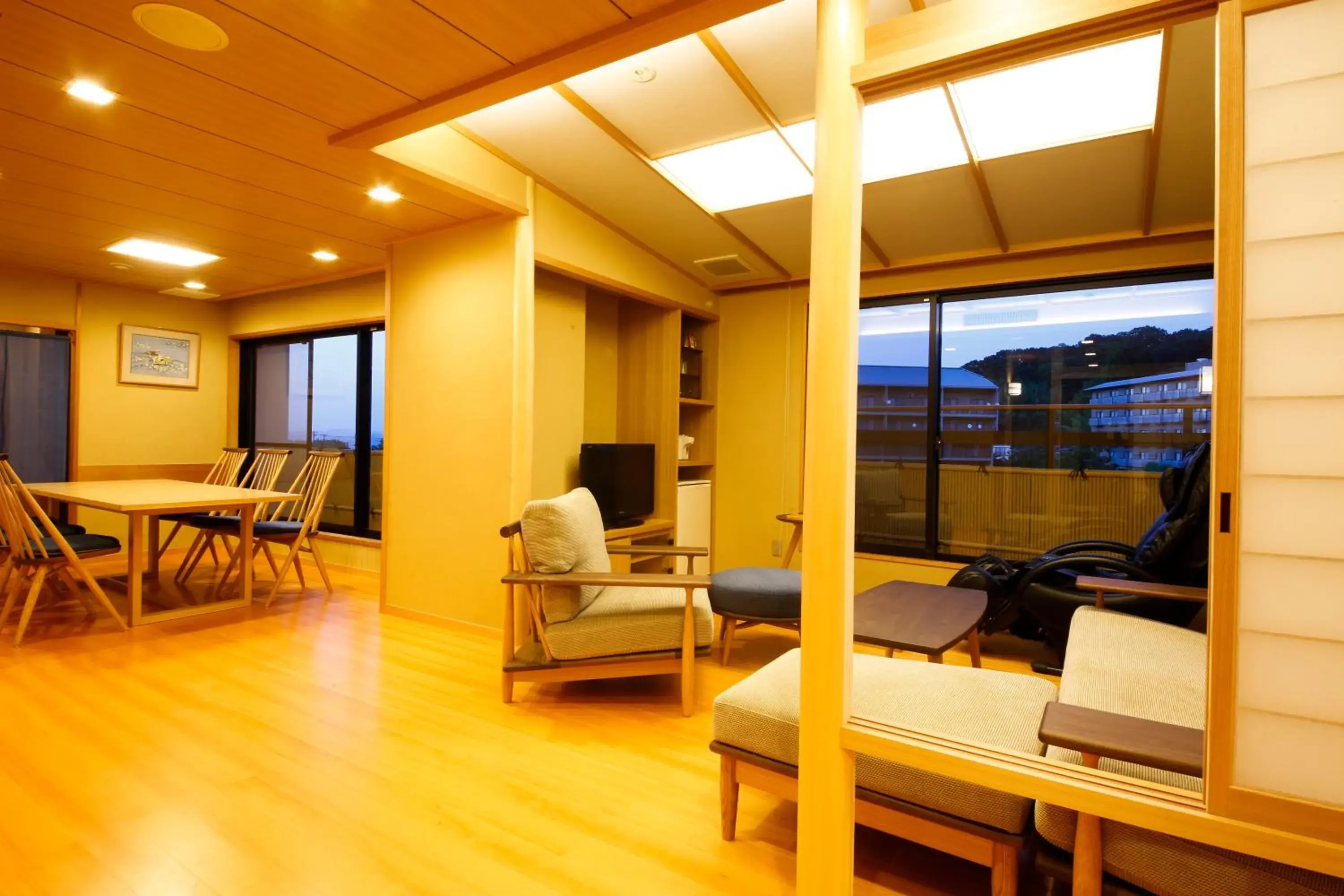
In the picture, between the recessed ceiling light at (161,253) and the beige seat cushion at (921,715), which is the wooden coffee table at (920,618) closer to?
the beige seat cushion at (921,715)

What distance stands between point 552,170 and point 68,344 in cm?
500

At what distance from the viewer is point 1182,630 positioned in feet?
8.79

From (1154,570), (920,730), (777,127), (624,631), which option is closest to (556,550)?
(624,631)

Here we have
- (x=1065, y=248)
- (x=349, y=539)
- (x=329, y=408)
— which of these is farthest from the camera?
(x=329, y=408)

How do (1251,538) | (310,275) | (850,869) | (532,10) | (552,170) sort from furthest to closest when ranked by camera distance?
(310,275) → (552,170) → (532,10) → (850,869) → (1251,538)

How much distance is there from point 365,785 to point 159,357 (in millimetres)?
6039

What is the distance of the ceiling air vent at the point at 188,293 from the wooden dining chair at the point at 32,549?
9.30ft

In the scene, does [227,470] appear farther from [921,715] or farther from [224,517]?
[921,715]

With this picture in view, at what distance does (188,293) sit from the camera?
6461mm

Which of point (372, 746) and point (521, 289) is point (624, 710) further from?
point (521, 289)

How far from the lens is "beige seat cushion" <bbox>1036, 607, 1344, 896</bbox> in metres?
1.28

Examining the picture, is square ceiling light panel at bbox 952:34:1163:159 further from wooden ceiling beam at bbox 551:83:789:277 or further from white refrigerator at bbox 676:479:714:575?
white refrigerator at bbox 676:479:714:575

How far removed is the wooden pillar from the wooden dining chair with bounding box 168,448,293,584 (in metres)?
4.81

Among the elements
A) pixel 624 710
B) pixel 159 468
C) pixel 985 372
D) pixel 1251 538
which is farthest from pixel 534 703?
pixel 159 468
